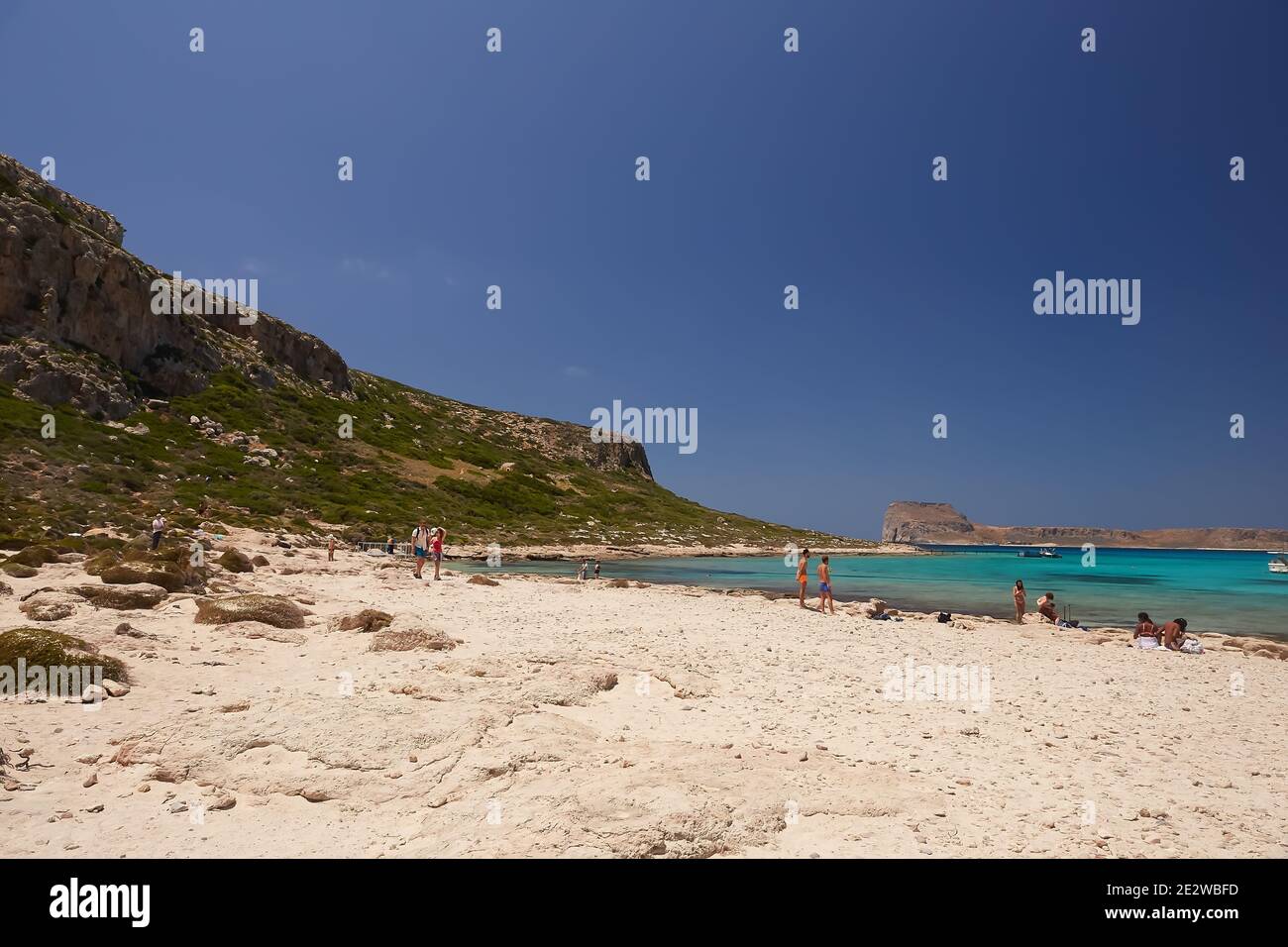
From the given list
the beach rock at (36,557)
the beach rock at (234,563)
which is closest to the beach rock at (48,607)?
the beach rock at (36,557)

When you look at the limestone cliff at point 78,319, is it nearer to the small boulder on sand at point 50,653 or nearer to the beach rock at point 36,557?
the beach rock at point 36,557

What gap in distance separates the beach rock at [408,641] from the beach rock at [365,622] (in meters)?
1.13

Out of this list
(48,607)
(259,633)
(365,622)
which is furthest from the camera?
(365,622)

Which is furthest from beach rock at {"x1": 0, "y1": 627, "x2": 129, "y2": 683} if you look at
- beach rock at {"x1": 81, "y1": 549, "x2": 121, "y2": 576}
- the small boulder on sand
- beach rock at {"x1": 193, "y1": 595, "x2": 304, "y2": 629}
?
beach rock at {"x1": 81, "y1": 549, "x2": 121, "y2": 576}

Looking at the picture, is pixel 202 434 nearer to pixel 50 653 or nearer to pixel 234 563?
pixel 234 563

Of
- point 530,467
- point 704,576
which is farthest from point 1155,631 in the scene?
point 530,467

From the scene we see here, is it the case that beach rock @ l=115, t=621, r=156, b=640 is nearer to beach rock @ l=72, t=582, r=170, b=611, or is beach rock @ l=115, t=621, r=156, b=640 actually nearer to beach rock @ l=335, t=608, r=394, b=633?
beach rock @ l=72, t=582, r=170, b=611

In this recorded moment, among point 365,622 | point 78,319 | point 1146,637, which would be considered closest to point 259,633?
point 365,622

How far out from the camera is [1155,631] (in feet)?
67.4

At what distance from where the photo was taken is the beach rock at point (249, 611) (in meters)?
14.9

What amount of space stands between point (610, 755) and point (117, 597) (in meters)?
14.7

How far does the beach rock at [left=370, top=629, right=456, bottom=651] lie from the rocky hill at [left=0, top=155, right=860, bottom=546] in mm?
23947

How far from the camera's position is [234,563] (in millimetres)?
25656
